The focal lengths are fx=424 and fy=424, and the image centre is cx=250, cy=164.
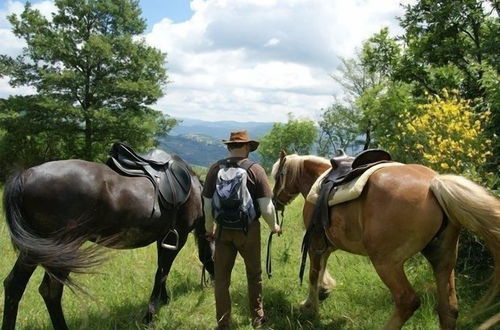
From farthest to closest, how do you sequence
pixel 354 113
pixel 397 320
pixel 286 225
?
pixel 354 113 → pixel 286 225 → pixel 397 320

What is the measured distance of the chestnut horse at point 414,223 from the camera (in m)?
3.18

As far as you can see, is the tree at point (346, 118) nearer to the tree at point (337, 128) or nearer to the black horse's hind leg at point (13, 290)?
the tree at point (337, 128)

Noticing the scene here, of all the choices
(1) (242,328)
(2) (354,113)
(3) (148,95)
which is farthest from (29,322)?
(2) (354,113)

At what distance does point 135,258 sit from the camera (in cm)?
709

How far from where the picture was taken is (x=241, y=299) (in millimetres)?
5305

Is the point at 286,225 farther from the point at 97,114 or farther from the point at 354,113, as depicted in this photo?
the point at 354,113

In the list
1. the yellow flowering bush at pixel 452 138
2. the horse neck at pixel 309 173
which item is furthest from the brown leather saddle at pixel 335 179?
the yellow flowering bush at pixel 452 138

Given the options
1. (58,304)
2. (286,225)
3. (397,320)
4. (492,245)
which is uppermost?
(492,245)

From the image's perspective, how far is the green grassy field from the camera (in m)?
4.53

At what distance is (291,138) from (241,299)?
2736 inches

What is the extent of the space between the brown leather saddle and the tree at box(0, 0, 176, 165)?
833 inches

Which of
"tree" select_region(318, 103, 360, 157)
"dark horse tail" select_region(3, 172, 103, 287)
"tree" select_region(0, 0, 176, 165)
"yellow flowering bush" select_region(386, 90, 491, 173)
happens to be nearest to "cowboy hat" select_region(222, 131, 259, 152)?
"dark horse tail" select_region(3, 172, 103, 287)

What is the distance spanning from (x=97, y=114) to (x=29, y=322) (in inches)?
788

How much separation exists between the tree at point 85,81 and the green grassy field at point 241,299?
721 inches
